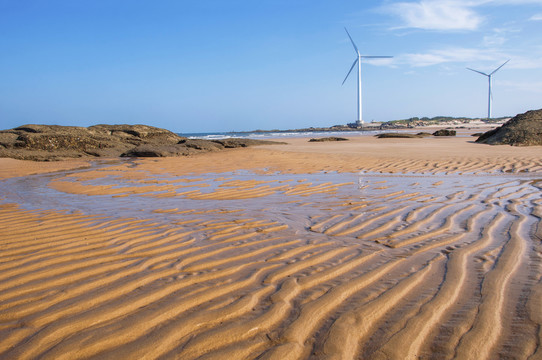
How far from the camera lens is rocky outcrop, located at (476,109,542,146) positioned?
1544 cm

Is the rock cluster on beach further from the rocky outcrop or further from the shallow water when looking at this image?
the rocky outcrop

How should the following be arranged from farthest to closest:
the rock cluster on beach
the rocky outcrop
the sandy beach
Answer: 1. the rocky outcrop
2. the rock cluster on beach
3. the sandy beach

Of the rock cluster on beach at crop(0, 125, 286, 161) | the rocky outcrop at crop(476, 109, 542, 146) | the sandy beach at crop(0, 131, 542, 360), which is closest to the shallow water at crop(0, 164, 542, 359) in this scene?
the sandy beach at crop(0, 131, 542, 360)

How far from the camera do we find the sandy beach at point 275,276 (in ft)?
6.54

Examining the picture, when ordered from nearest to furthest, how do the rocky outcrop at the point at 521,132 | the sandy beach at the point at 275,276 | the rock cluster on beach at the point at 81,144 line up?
1. the sandy beach at the point at 275,276
2. the rock cluster on beach at the point at 81,144
3. the rocky outcrop at the point at 521,132

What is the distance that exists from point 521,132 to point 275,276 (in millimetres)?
16437

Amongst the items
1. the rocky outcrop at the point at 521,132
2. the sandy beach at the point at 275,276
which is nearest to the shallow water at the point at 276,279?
the sandy beach at the point at 275,276

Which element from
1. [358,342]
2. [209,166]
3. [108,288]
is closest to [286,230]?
[108,288]

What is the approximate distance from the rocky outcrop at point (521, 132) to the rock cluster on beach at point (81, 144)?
32.9 feet

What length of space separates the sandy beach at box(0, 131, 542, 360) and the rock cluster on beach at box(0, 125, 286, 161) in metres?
8.49

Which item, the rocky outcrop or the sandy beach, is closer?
the sandy beach

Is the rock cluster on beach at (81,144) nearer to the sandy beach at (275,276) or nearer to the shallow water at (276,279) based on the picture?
the sandy beach at (275,276)

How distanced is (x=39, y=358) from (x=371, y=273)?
1.98m

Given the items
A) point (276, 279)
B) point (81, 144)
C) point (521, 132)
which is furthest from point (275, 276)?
point (521, 132)
